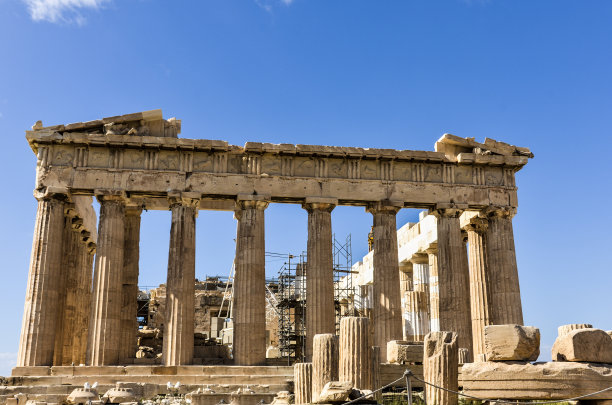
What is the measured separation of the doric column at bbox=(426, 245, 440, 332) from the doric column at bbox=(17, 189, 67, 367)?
55.2 feet

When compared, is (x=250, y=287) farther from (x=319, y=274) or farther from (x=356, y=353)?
(x=356, y=353)

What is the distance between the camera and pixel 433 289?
3303cm

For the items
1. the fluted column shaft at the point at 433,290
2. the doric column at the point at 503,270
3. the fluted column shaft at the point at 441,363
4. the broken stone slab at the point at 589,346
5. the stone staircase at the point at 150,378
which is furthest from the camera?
the fluted column shaft at the point at 433,290

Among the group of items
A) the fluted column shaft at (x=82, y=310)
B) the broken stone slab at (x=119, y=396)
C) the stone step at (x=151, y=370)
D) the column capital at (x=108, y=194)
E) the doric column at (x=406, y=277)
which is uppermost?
the column capital at (x=108, y=194)

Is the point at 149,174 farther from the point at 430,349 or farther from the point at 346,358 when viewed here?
the point at 430,349

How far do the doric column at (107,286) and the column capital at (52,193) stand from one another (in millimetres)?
1239

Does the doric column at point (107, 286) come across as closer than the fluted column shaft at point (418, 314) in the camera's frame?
Yes

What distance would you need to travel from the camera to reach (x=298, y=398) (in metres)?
17.8

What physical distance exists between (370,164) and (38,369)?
49.5ft

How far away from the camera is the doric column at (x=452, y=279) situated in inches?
1086

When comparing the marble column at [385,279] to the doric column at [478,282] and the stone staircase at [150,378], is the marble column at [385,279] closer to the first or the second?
the doric column at [478,282]

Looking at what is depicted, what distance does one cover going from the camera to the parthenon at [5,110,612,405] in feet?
Answer: 84.9

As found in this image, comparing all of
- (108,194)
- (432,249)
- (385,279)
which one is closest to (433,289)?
(432,249)

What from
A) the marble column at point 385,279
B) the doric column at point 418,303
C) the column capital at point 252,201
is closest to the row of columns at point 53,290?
the column capital at point 252,201
